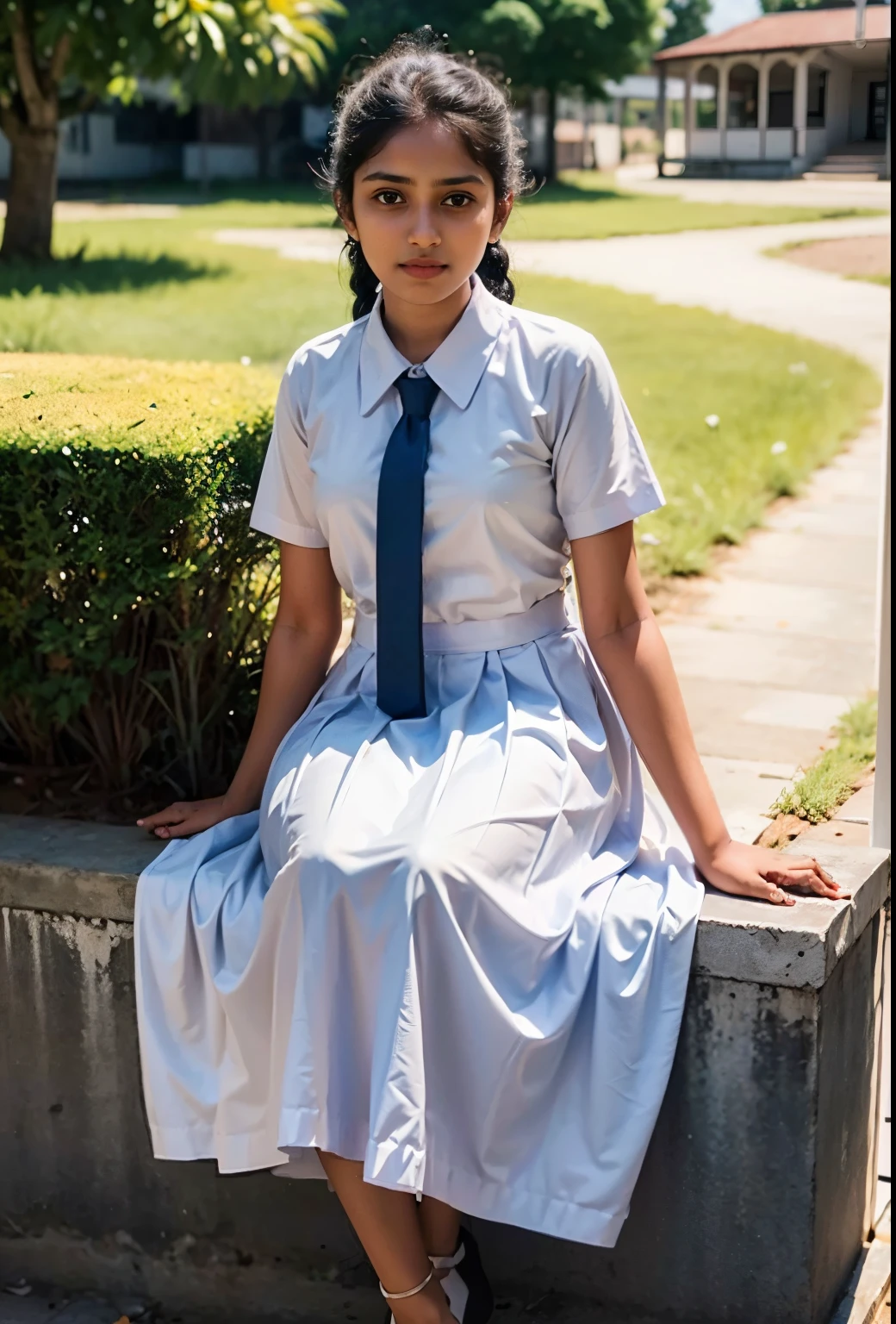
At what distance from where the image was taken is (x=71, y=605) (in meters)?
2.86

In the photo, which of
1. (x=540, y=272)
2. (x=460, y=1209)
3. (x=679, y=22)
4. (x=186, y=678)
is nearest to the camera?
(x=460, y=1209)

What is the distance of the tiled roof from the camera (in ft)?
11.0

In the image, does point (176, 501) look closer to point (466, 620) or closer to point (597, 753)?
point (466, 620)

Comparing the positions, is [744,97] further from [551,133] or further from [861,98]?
[551,133]

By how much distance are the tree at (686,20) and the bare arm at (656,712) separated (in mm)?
3195

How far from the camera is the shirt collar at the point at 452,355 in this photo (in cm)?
240

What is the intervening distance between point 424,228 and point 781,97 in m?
2.07

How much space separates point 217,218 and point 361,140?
16.7 metres

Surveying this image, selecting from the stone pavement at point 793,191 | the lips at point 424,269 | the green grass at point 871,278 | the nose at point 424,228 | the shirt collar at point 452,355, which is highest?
the stone pavement at point 793,191

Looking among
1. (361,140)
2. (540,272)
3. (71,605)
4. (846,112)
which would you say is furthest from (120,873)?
(540,272)

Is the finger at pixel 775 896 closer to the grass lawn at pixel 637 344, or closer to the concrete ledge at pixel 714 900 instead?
the concrete ledge at pixel 714 900

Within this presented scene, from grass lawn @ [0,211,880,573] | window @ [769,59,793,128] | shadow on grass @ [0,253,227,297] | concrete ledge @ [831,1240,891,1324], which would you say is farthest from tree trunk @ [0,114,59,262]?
concrete ledge @ [831,1240,891,1324]

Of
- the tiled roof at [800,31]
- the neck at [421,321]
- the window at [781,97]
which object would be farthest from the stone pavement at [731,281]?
the neck at [421,321]

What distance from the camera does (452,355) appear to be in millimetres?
2418
